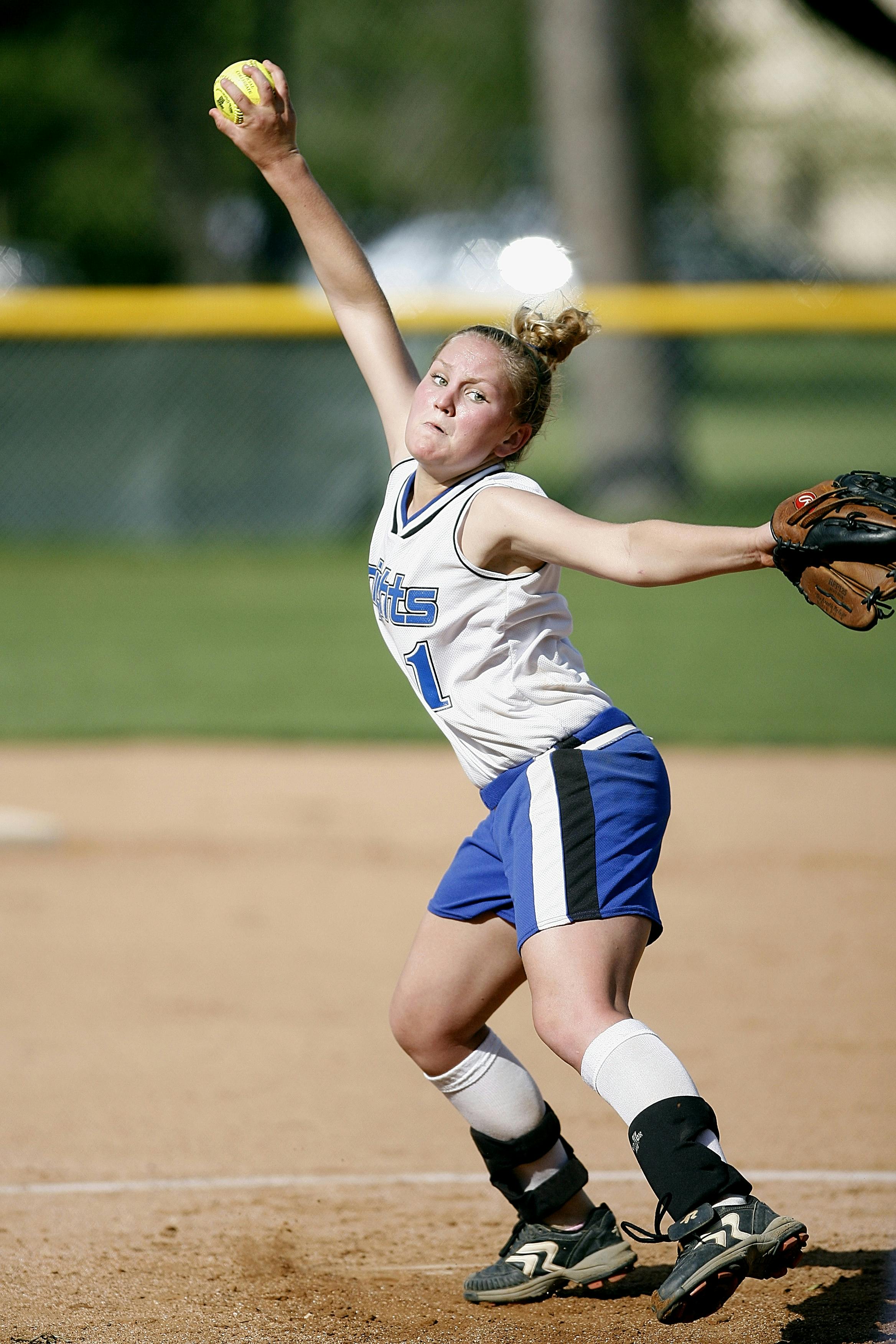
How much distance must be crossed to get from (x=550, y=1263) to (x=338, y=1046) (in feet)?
4.65

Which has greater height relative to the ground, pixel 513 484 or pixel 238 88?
pixel 238 88

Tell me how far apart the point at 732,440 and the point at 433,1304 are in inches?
577

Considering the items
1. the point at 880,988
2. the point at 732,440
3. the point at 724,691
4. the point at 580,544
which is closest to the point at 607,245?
the point at 732,440

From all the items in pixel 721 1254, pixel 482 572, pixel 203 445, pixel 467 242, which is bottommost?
pixel 721 1254

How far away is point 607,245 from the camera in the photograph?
14234 millimetres

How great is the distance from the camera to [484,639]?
8.20 ft

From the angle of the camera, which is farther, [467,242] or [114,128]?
[114,128]

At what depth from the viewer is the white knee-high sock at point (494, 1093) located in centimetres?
272

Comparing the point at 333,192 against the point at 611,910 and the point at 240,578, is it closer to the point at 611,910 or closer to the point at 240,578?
the point at 240,578

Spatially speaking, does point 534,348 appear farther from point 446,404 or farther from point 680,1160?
point 680,1160

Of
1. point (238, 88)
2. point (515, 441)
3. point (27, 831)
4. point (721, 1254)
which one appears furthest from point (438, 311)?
point (721, 1254)

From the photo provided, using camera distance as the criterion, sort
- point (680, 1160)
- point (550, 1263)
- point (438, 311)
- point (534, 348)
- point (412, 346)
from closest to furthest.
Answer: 1. point (680, 1160)
2. point (534, 348)
3. point (550, 1263)
4. point (438, 311)
5. point (412, 346)

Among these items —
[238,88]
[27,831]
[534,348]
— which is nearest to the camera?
[534,348]

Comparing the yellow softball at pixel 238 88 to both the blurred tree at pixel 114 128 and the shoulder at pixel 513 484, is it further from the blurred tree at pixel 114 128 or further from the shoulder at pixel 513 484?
the blurred tree at pixel 114 128
